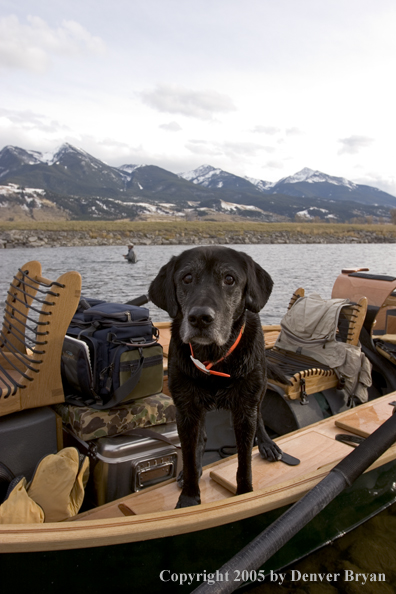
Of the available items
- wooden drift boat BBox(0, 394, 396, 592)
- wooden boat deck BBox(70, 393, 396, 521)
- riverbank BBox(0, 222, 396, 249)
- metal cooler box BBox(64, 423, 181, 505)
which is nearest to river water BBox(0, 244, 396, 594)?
wooden drift boat BBox(0, 394, 396, 592)

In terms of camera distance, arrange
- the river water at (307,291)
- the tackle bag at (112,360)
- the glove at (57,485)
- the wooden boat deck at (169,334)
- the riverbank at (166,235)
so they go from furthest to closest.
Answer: the riverbank at (166,235) < the wooden boat deck at (169,334) < the river water at (307,291) < the tackle bag at (112,360) < the glove at (57,485)

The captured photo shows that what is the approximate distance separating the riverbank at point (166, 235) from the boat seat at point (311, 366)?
55658mm

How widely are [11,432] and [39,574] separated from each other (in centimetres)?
109

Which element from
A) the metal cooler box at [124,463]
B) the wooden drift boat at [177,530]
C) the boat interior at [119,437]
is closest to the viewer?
the wooden drift boat at [177,530]

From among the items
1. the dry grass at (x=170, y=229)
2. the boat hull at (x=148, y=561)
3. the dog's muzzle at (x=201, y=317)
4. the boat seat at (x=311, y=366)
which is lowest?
the boat hull at (x=148, y=561)

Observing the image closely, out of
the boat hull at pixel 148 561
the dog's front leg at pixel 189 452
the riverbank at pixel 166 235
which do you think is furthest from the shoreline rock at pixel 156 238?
the boat hull at pixel 148 561

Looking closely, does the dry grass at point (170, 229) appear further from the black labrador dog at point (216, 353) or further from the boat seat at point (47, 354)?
the black labrador dog at point (216, 353)

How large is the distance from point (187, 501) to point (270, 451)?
3.33 ft

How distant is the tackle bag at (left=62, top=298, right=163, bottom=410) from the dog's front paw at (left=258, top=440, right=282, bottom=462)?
1050 millimetres

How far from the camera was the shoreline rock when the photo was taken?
5891 centimetres

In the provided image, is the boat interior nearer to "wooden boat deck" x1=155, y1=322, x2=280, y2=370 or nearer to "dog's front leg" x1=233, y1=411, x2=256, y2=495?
"dog's front leg" x1=233, y1=411, x2=256, y2=495

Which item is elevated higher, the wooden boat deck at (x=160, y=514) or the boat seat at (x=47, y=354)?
the boat seat at (x=47, y=354)

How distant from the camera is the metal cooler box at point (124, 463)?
334cm

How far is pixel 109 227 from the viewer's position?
236 ft
